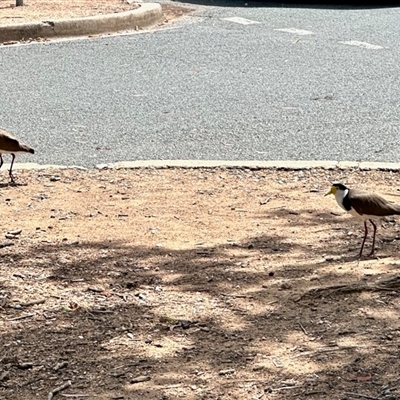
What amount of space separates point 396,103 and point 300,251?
12.1 ft

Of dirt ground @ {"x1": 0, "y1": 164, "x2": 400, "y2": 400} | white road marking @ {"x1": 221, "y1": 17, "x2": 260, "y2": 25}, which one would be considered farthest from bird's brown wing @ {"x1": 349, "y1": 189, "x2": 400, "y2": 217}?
white road marking @ {"x1": 221, "y1": 17, "x2": 260, "y2": 25}

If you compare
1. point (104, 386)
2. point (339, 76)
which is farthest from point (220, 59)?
point (104, 386)

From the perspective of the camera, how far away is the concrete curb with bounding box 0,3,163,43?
1131 centimetres

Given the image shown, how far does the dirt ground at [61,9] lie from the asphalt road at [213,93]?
800 mm

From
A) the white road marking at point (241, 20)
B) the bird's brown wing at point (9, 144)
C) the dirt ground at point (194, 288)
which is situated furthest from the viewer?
the white road marking at point (241, 20)

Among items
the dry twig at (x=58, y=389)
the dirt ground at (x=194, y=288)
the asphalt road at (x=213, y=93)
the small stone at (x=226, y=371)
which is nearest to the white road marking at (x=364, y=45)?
the asphalt road at (x=213, y=93)

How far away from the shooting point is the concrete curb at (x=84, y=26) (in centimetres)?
1131

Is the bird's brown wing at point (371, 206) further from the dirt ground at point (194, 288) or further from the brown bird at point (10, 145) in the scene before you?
the brown bird at point (10, 145)

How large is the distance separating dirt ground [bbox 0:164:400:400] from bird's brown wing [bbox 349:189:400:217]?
0.24 m

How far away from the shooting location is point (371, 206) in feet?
16.5

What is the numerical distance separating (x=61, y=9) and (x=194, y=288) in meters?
8.53

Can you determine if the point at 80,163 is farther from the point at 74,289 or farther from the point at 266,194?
the point at 74,289

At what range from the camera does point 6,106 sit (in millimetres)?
8469

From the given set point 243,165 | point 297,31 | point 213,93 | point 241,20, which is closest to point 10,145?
point 243,165
